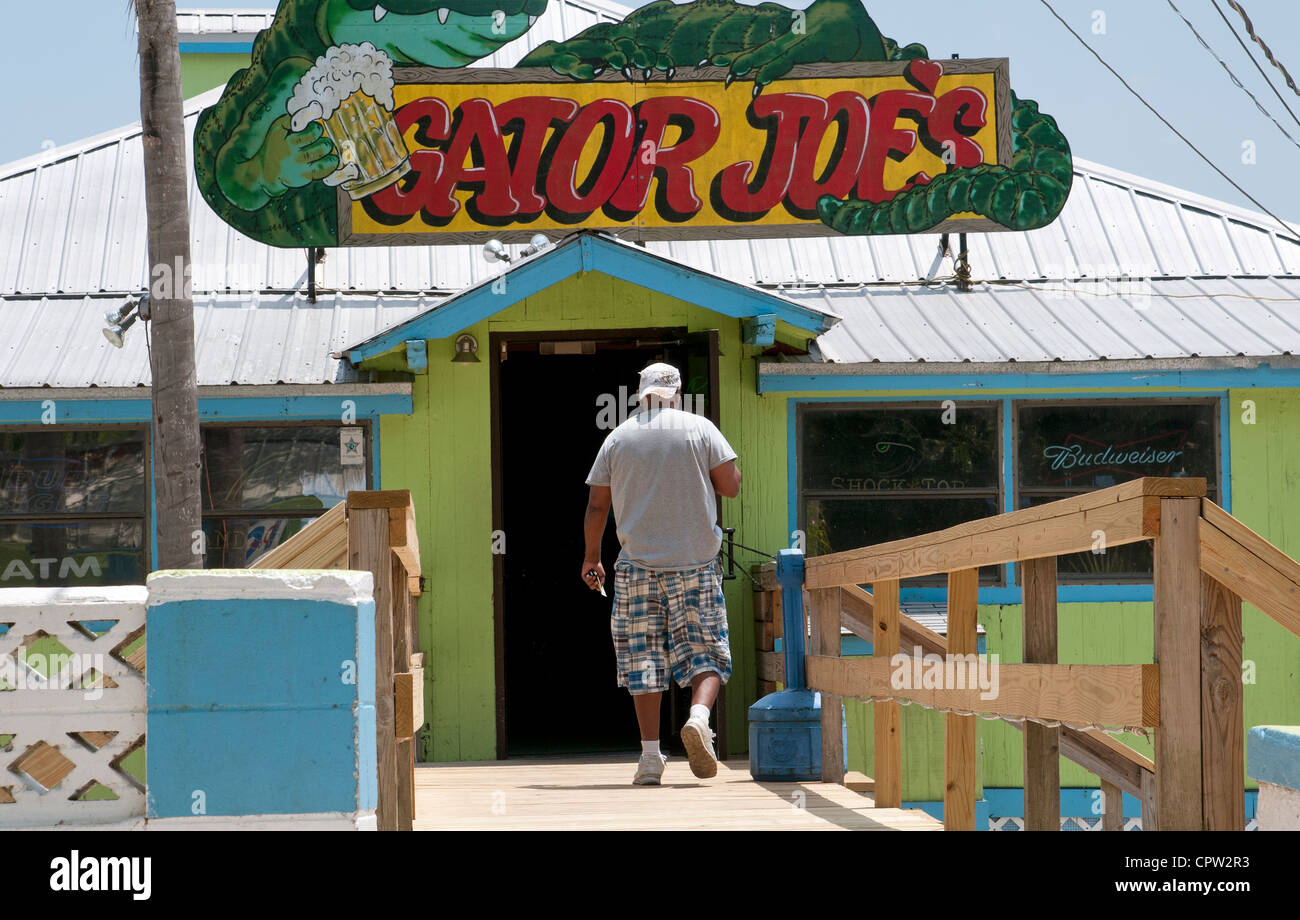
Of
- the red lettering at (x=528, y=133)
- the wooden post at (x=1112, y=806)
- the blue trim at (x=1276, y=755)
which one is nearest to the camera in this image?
the blue trim at (x=1276, y=755)

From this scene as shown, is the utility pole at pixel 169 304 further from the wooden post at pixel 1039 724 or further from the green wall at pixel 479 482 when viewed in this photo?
the wooden post at pixel 1039 724

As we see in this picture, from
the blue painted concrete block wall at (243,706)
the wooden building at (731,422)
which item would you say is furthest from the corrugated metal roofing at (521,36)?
the blue painted concrete block wall at (243,706)

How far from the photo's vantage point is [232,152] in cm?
961

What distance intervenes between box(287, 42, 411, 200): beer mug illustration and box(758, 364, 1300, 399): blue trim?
2.94 meters

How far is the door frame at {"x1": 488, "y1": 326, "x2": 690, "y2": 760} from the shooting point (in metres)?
9.26

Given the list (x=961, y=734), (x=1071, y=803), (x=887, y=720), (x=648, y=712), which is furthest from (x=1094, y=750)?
(x=648, y=712)

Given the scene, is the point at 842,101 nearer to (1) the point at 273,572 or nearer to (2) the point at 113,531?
(2) the point at 113,531

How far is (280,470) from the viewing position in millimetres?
9320

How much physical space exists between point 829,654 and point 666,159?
13.0ft

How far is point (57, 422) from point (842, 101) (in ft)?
18.3

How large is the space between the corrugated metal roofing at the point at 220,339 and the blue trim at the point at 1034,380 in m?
2.53

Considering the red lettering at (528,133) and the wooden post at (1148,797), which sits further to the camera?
the red lettering at (528,133)

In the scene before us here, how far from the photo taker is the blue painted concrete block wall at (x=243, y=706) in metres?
3.72

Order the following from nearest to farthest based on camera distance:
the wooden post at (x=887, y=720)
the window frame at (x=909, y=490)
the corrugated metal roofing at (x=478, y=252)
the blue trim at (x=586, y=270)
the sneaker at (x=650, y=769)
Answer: the wooden post at (x=887, y=720)
the sneaker at (x=650, y=769)
the blue trim at (x=586, y=270)
the window frame at (x=909, y=490)
the corrugated metal roofing at (x=478, y=252)
